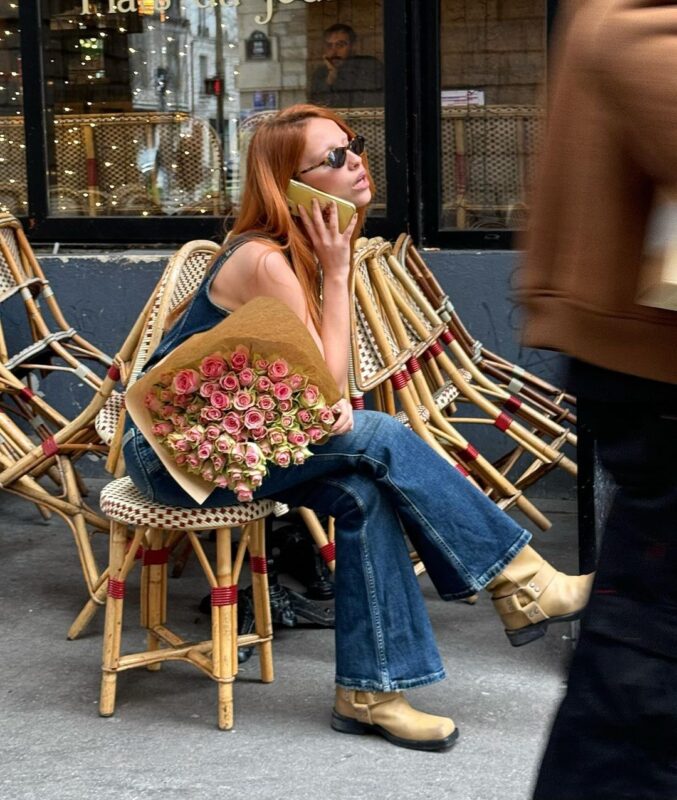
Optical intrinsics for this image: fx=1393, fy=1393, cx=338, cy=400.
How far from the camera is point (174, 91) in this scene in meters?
6.15

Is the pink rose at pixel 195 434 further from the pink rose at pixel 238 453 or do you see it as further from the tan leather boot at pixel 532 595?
the tan leather boot at pixel 532 595

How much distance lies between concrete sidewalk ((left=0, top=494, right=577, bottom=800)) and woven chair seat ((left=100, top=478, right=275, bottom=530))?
52cm

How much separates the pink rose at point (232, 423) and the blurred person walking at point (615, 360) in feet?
4.31

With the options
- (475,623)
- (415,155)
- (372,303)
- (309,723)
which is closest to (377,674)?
(309,723)

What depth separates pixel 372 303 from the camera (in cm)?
425

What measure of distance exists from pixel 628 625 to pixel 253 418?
1.47 meters

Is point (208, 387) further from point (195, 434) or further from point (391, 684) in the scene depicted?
point (391, 684)

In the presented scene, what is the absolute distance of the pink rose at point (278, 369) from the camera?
3.25 m

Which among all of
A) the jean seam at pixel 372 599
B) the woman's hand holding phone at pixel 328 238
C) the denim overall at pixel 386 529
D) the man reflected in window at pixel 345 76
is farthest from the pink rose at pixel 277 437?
the man reflected in window at pixel 345 76

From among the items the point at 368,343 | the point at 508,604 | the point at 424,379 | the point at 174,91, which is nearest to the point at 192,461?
the point at 508,604

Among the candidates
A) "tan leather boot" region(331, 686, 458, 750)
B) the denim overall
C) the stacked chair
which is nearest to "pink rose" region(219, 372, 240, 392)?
the denim overall

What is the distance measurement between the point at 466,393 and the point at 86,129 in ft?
8.75

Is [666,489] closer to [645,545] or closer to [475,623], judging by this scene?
[645,545]

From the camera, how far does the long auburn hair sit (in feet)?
11.6
